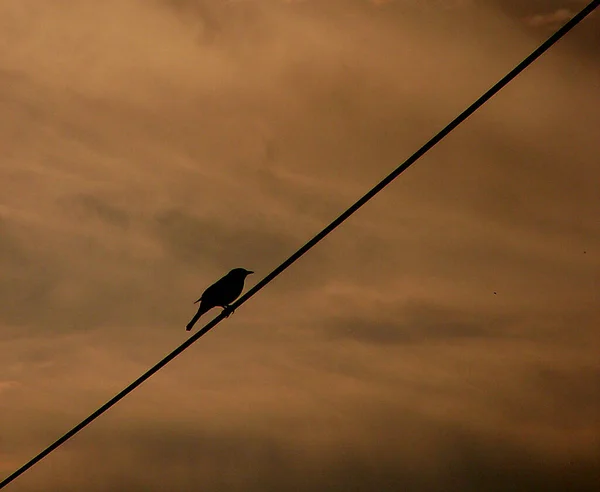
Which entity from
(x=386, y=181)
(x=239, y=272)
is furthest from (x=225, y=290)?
(x=386, y=181)

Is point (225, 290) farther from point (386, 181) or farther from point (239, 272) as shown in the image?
point (386, 181)

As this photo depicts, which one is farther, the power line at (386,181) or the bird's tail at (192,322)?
the bird's tail at (192,322)

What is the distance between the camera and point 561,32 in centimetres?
740

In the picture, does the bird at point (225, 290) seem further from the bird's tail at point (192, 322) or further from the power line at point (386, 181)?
the power line at point (386, 181)

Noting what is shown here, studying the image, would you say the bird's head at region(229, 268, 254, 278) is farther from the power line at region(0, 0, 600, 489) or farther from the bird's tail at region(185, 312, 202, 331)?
the power line at region(0, 0, 600, 489)

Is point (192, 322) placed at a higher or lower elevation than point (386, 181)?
higher

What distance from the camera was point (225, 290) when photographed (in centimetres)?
1844

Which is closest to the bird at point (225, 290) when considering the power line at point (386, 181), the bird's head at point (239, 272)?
the bird's head at point (239, 272)

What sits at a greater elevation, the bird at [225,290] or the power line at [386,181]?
the bird at [225,290]

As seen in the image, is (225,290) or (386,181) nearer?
(386,181)

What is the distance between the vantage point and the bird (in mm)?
18469

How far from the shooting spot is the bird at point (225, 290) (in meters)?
18.5

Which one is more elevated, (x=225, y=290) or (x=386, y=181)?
(x=225, y=290)

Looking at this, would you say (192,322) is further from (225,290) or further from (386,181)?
(386,181)
